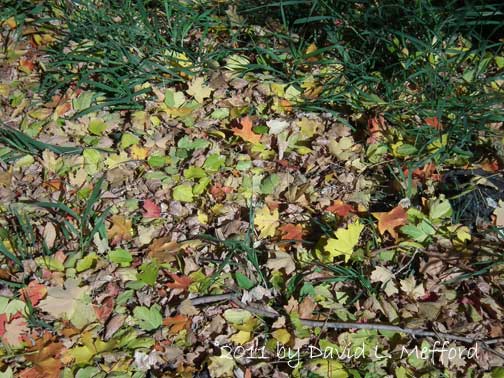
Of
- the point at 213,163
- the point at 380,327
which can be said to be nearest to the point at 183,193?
the point at 213,163

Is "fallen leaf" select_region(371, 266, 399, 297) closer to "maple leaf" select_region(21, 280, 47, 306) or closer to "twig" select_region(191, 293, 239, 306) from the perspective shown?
"twig" select_region(191, 293, 239, 306)

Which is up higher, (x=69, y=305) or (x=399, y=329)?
(x=69, y=305)

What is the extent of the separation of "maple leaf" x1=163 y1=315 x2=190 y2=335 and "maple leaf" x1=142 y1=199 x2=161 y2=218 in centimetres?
54

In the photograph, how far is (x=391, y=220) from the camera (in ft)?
7.72

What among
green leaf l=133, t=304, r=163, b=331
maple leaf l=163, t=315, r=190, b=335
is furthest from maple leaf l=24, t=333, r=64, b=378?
maple leaf l=163, t=315, r=190, b=335

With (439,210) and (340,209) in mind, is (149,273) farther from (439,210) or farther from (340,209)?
(439,210)

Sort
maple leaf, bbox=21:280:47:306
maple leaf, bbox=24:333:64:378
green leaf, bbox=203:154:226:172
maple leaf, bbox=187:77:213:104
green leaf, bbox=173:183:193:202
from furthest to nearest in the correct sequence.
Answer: maple leaf, bbox=187:77:213:104 → green leaf, bbox=203:154:226:172 → green leaf, bbox=173:183:193:202 → maple leaf, bbox=21:280:47:306 → maple leaf, bbox=24:333:64:378

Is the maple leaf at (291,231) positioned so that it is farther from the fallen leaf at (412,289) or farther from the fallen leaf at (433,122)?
the fallen leaf at (433,122)

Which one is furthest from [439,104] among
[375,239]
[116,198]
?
[116,198]

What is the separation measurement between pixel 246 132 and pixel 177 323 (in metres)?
1.06

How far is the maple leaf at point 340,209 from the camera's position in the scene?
2455 mm

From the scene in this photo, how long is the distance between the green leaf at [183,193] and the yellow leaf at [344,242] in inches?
27.4

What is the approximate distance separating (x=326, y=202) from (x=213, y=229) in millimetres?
522

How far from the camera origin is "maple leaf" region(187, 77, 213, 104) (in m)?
3.01
